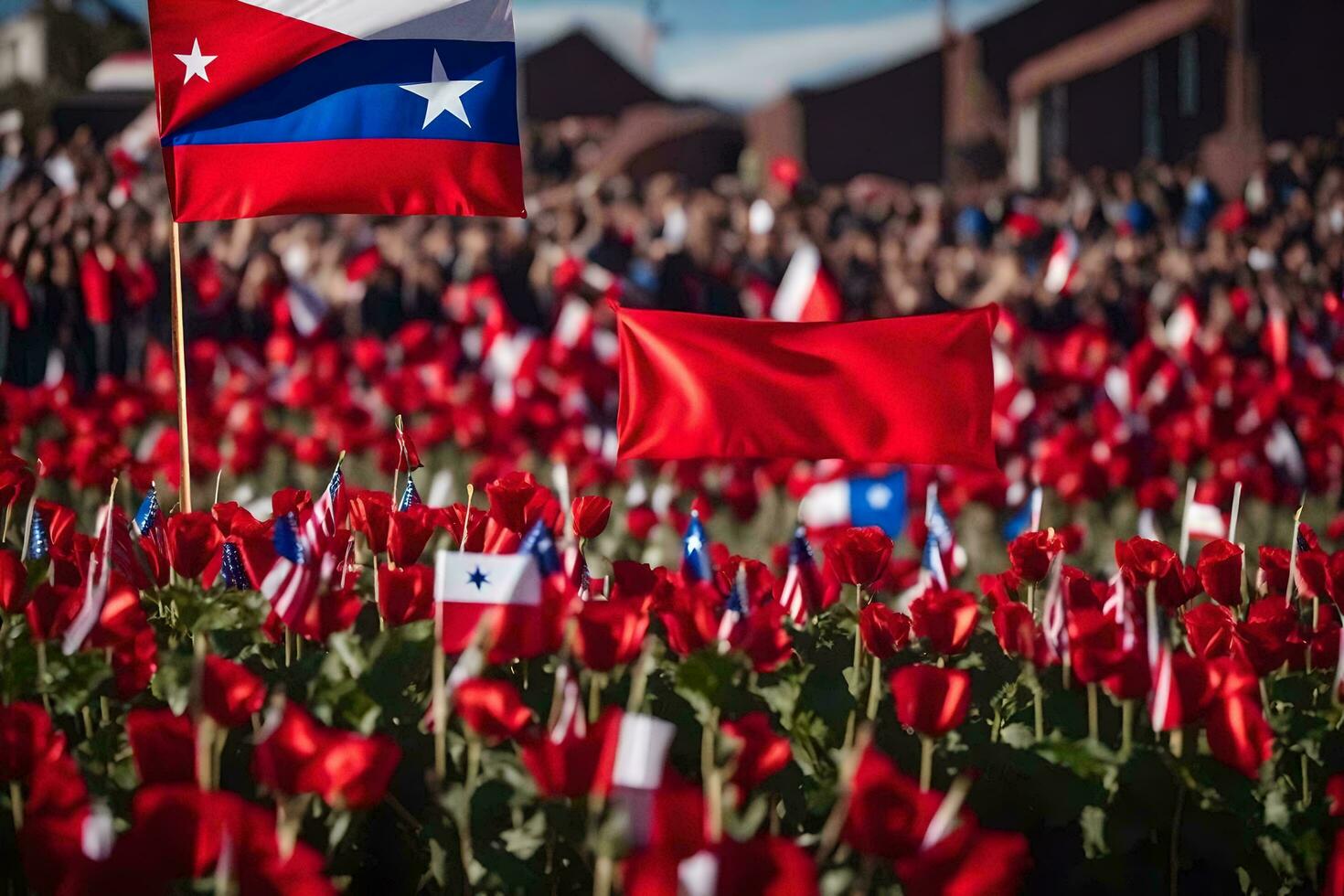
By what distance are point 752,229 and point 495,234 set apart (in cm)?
174

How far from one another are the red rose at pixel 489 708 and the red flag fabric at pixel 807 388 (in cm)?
121

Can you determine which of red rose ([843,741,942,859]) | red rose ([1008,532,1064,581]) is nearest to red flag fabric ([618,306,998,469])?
red rose ([1008,532,1064,581])

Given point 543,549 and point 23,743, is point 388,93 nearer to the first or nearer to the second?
point 543,549

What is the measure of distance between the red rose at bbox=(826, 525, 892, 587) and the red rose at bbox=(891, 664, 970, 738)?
1.95 feet

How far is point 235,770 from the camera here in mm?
2010

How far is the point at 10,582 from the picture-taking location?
226 cm

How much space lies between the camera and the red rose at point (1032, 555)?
2.56m

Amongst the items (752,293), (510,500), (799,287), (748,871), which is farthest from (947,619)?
(752,293)

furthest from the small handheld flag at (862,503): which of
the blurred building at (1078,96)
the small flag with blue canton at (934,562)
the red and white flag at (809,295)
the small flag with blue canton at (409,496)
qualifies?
the blurred building at (1078,96)

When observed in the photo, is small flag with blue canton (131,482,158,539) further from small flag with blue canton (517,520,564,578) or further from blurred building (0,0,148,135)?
blurred building (0,0,148,135)

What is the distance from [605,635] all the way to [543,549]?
22 cm

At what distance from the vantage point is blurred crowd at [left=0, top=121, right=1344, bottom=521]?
251 inches

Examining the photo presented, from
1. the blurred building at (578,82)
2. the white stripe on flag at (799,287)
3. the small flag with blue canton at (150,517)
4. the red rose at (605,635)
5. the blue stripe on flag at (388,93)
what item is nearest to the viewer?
the red rose at (605,635)

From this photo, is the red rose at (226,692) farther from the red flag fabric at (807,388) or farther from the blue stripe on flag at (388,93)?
the blue stripe on flag at (388,93)
